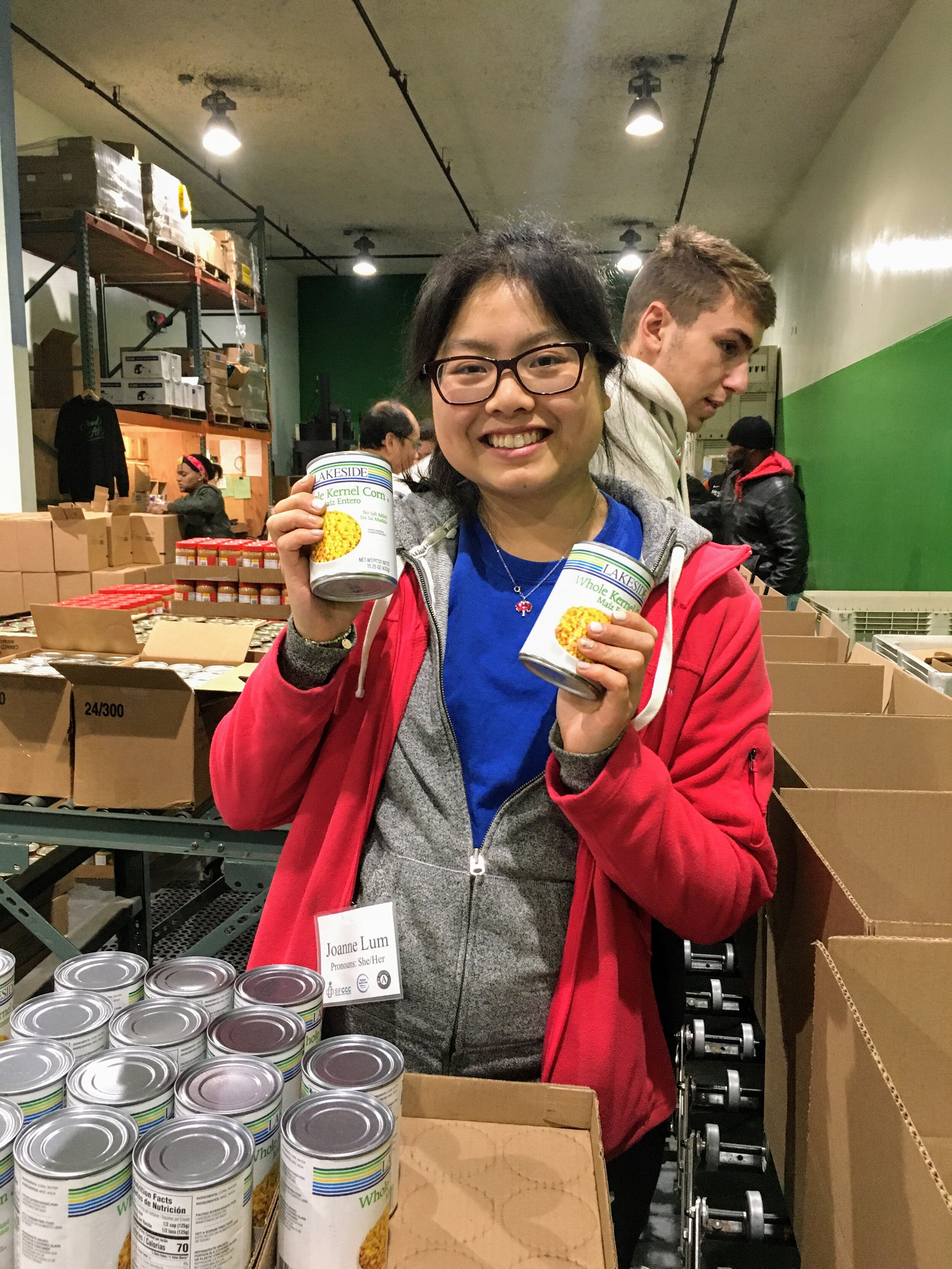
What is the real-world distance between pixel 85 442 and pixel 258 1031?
543 cm

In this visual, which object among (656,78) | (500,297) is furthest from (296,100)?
(500,297)

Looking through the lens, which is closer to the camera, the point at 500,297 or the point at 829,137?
the point at 500,297

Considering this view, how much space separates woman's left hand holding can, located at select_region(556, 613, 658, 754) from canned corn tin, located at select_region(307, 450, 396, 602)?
23 cm

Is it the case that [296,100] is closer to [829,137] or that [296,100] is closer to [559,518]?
[829,137]

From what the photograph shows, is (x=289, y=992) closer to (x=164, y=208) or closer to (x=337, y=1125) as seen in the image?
(x=337, y=1125)

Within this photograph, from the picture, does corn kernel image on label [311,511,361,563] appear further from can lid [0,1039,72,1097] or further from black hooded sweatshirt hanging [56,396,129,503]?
black hooded sweatshirt hanging [56,396,129,503]

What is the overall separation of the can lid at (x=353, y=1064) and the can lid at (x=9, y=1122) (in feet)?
0.70

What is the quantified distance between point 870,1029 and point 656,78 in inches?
256

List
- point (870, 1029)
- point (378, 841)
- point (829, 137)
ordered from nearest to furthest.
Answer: point (870, 1029) < point (378, 841) < point (829, 137)

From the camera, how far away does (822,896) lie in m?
1.11

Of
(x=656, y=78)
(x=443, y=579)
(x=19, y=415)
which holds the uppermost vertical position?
(x=656, y=78)

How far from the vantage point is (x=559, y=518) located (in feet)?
3.76

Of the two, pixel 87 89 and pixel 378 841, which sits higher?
pixel 87 89

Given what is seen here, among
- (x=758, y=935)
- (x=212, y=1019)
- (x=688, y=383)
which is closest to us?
(x=212, y=1019)
